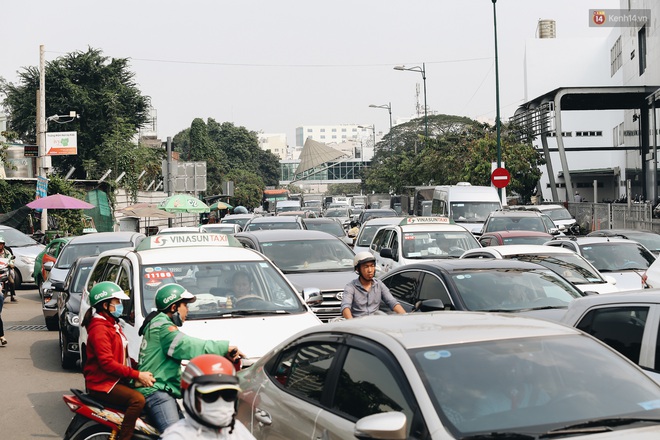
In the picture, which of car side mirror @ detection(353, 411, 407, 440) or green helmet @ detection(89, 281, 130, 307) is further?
green helmet @ detection(89, 281, 130, 307)

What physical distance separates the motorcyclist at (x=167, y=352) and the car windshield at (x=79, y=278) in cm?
805

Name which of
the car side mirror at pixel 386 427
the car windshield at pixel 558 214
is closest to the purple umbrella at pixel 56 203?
the car windshield at pixel 558 214

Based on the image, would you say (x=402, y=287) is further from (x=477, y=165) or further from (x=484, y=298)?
(x=477, y=165)

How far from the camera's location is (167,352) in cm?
608

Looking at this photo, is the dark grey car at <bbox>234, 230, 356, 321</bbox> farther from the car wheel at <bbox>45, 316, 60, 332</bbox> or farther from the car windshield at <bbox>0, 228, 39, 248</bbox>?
the car windshield at <bbox>0, 228, 39, 248</bbox>

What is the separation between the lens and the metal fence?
30109mm

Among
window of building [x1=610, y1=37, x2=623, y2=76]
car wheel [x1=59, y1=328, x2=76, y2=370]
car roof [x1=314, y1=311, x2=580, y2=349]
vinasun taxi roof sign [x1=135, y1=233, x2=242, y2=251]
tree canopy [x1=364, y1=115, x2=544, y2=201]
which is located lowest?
car wheel [x1=59, y1=328, x2=76, y2=370]

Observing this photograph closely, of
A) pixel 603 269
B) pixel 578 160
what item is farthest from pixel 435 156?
pixel 603 269

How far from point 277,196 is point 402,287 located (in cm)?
7955

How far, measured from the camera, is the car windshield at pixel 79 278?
1399cm

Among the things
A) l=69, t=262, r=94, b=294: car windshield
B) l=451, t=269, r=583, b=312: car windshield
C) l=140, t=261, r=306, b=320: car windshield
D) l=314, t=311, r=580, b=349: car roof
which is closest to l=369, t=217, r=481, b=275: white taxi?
l=69, t=262, r=94, b=294: car windshield

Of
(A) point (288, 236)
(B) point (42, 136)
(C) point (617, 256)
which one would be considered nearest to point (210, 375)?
(A) point (288, 236)

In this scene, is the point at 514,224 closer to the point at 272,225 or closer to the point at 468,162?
the point at 272,225

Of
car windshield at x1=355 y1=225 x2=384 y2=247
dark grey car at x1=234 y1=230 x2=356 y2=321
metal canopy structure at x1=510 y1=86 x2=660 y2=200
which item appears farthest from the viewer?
metal canopy structure at x1=510 y1=86 x2=660 y2=200
